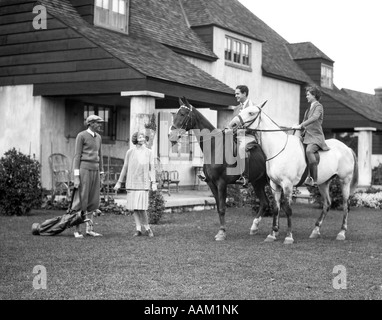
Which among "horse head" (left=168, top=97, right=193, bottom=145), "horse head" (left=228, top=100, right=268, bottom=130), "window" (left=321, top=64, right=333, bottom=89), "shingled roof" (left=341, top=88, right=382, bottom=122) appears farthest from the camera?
"shingled roof" (left=341, top=88, right=382, bottom=122)

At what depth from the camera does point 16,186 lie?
13.8m

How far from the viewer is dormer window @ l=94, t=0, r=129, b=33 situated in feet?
55.4

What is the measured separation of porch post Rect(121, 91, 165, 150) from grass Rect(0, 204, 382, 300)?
9.73 feet

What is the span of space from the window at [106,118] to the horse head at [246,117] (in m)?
9.57

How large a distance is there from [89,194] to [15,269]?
3200mm

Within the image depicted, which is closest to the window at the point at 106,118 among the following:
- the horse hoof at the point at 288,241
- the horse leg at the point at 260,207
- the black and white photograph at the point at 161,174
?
the black and white photograph at the point at 161,174

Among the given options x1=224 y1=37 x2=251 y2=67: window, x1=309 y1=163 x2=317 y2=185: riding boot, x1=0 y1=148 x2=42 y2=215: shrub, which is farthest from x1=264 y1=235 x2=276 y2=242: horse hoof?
x1=224 y1=37 x2=251 y2=67: window

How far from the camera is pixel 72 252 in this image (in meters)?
8.45

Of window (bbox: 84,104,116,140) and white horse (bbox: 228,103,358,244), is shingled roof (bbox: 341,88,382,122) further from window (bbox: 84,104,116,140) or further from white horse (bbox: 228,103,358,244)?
white horse (bbox: 228,103,358,244)

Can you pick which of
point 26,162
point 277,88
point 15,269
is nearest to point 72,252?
point 15,269

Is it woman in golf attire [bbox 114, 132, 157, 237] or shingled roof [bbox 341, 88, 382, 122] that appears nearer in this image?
woman in golf attire [bbox 114, 132, 157, 237]

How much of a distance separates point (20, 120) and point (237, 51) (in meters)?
10.2
